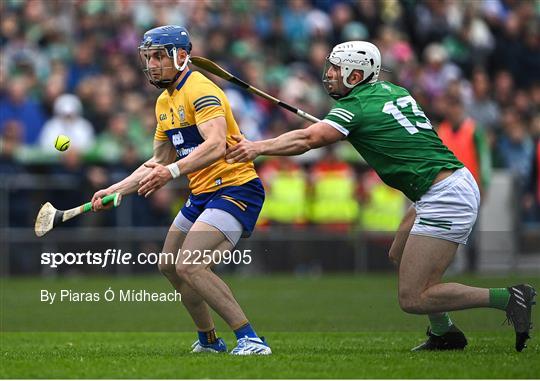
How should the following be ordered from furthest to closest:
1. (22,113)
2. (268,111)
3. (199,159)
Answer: (268,111) → (22,113) → (199,159)

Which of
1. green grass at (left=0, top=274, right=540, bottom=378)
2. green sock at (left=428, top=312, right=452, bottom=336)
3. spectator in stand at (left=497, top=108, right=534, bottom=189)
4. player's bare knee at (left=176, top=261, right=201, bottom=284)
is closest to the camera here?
green grass at (left=0, top=274, right=540, bottom=378)

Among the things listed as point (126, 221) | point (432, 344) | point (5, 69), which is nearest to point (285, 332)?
point (432, 344)

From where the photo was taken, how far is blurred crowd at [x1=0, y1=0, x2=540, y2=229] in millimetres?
19656

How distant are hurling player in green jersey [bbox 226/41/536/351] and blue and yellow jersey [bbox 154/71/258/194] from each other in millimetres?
468

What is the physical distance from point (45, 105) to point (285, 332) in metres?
8.86

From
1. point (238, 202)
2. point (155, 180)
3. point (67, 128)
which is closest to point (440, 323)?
point (238, 202)

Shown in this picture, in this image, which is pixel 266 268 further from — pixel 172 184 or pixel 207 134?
pixel 207 134

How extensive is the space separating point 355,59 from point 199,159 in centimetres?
149

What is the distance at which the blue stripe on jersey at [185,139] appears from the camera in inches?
400

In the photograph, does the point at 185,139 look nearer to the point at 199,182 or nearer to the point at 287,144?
the point at 199,182

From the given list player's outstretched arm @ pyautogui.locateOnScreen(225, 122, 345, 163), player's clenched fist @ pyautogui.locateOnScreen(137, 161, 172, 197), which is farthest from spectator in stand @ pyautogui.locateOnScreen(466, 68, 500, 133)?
player's clenched fist @ pyautogui.locateOnScreen(137, 161, 172, 197)

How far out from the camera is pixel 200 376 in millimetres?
8438

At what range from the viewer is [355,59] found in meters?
10.0

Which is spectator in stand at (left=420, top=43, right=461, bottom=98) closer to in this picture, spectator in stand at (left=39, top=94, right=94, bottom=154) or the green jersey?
spectator in stand at (left=39, top=94, right=94, bottom=154)
